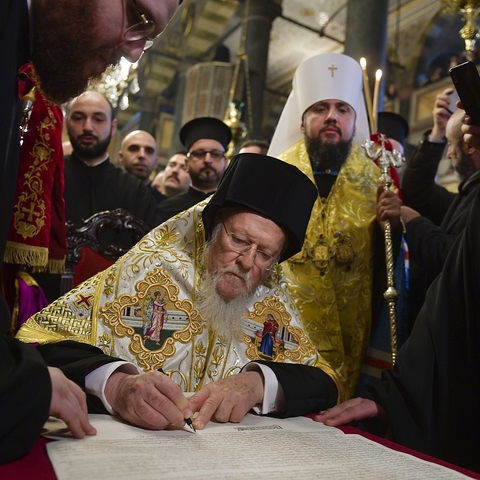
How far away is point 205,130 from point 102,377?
3.88 metres

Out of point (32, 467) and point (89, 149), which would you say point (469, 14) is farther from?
point (32, 467)

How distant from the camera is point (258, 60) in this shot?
11.3 meters

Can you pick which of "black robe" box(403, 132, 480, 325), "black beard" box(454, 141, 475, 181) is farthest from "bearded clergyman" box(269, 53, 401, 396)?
"black beard" box(454, 141, 475, 181)

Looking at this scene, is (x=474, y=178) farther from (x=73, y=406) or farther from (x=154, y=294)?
(x=73, y=406)

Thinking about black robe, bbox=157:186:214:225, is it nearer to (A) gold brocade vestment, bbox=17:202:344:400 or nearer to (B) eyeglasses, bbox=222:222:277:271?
(A) gold brocade vestment, bbox=17:202:344:400

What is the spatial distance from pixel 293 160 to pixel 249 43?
8212 millimetres

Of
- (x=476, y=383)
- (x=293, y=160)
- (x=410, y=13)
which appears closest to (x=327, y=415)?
(x=476, y=383)

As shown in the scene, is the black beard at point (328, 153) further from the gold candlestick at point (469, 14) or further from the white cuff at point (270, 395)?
the white cuff at point (270, 395)

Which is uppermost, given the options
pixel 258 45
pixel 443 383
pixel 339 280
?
pixel 258 45

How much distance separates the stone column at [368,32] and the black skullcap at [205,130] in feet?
8.96

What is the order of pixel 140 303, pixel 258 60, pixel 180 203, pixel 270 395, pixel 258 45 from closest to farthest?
pixel 270 395 → pixel 140 303 → pixel 180 203 → pixel 258 60 → pixel 258 45

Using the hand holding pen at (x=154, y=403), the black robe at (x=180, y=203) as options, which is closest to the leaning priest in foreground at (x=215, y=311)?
the hand holding pen at (x=154, y=403)

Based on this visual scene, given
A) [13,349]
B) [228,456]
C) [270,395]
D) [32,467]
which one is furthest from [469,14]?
[32,467]

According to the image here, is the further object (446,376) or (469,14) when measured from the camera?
(469,14)
